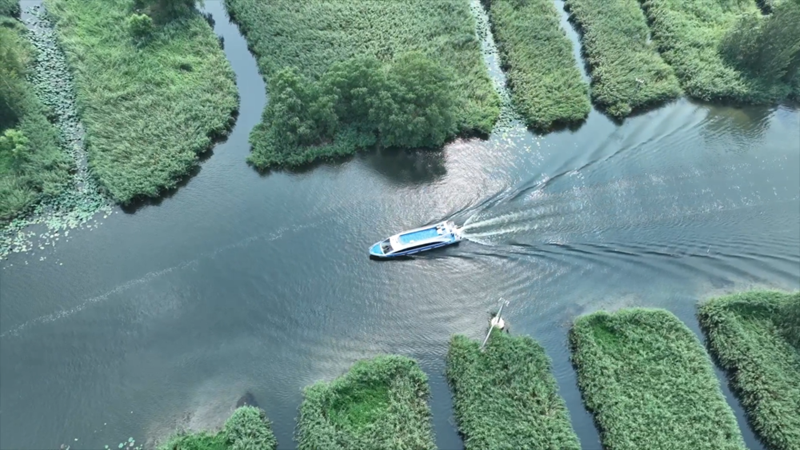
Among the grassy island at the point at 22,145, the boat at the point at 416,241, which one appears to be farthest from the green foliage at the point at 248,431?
the grassy island at the point at 22,145

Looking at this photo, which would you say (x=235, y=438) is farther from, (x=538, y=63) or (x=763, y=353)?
(x=538, y=63)

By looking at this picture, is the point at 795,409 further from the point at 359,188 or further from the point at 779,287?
the point at 359,188

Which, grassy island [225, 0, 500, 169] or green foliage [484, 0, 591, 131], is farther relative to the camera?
green foliage [484, 0, 591, 131]

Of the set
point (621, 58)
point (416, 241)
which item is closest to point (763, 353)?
point (416, 241)

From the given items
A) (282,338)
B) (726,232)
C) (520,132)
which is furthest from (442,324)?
(726,232)

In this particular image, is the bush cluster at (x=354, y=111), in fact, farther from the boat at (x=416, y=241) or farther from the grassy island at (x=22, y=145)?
the grassy island at (x=22, y=145)

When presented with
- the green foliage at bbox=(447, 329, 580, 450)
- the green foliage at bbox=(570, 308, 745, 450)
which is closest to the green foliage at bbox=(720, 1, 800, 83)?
the green foliage at bbox=(570, 308, 745, 450)

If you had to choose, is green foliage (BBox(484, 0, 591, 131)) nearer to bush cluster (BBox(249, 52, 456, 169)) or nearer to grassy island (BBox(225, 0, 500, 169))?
grassy island (BBox(225, 0, 500, 169))
